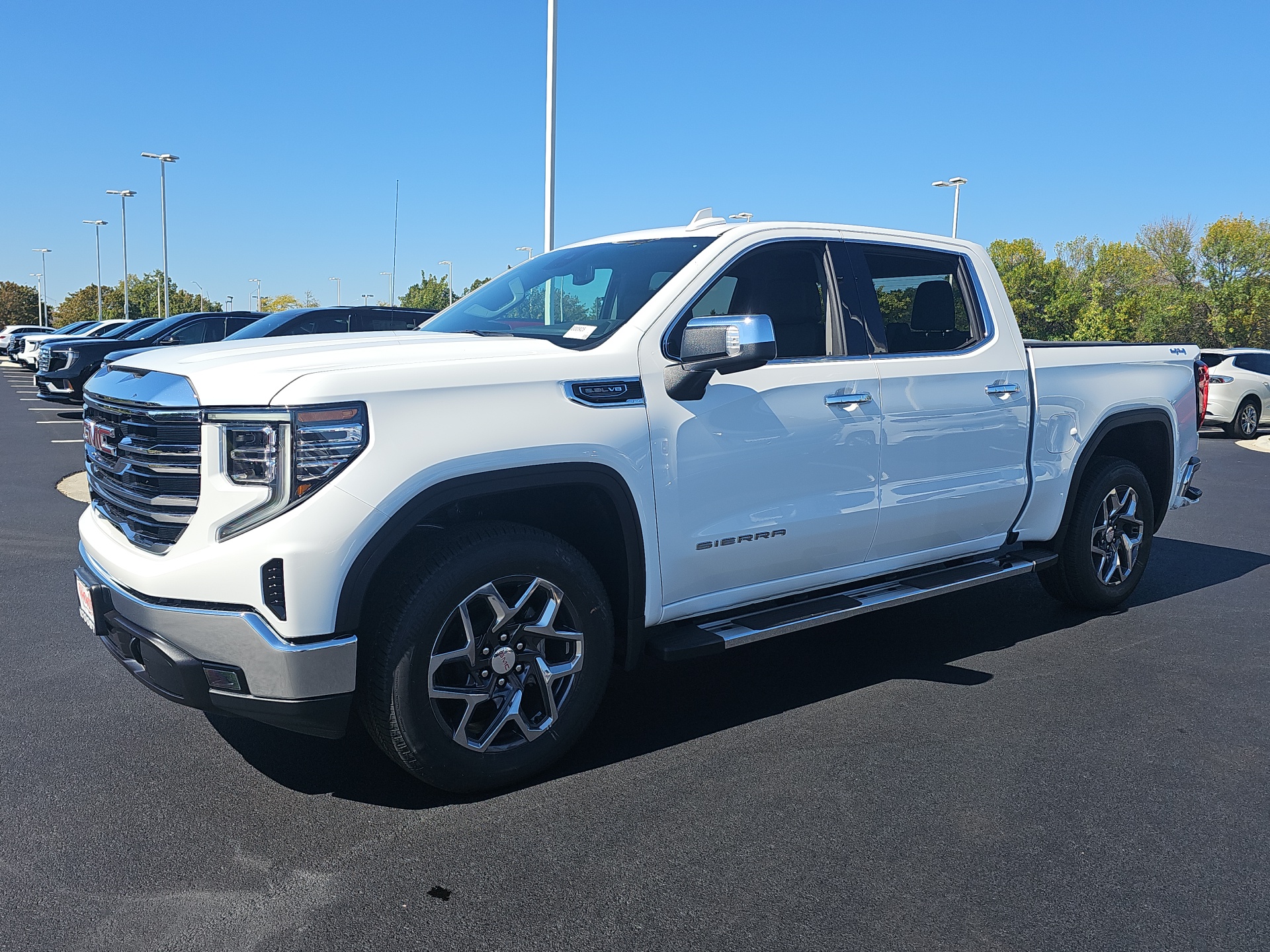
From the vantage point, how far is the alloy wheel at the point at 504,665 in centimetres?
338

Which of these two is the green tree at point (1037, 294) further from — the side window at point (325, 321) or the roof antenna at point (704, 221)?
the roof antenna at point (704, 221)

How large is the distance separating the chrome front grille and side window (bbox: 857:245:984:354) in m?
2.94

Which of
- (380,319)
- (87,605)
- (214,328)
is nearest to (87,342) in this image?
(214,328)

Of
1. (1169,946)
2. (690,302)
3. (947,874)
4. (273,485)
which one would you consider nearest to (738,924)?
(947,874)

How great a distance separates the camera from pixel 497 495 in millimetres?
3604

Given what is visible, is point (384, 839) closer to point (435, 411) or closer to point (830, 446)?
point (435, 411)

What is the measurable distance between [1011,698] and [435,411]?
292 centimetres

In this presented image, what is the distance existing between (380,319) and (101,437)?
1042cm

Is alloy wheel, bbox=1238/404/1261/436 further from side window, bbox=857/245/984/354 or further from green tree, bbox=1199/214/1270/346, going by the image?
green tree, bbox=1199/214/1270/346

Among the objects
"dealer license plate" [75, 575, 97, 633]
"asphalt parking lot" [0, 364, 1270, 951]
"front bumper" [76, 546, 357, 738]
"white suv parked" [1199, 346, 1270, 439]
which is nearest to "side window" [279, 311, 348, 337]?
"asphalt parking lot" [0, 364, 1270, 951]

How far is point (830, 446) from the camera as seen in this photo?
4.24m

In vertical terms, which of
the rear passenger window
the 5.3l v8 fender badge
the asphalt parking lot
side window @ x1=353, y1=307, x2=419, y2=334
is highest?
side window @ x1=353, y1=307, x2=419, y2=334

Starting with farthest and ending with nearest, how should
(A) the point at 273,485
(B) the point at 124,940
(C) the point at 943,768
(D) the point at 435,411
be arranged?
(C) the point at 943,768
(D) the point at 435,411
(A) the point at 273,485
(B) the point at 124,940

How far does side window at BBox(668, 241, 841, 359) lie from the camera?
4277 millimetres
